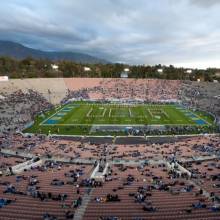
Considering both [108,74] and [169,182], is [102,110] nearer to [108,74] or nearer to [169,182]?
[169,182]

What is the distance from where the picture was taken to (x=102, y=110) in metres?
74.2

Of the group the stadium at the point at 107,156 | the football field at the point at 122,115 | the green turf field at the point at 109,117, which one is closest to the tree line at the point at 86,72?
the stadium at the point at 107,156

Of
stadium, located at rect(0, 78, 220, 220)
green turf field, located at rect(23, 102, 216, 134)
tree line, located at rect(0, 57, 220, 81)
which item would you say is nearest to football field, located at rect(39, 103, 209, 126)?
green turf field, located at rect(23, 102, 216, 134)

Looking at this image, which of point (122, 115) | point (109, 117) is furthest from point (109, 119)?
point (122, 115)

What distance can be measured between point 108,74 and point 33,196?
119092 millimetres

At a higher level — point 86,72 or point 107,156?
point 86,72

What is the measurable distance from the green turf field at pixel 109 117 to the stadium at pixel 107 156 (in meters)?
0.17

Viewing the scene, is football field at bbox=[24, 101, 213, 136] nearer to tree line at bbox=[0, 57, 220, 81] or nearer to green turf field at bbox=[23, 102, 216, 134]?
green turf field at bbox=[23, 102, 216, 134]

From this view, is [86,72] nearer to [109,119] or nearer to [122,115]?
[122,115]

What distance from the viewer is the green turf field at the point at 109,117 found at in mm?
56781

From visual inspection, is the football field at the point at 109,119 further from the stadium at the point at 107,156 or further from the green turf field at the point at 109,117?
the stadium at the point at 107,156

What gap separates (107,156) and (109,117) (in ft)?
90.2

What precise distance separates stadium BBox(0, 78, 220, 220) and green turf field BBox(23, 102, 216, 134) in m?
0.17

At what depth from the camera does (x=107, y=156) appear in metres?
37.8
